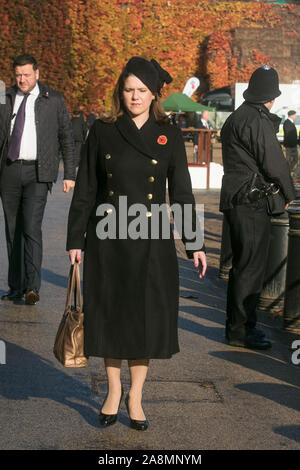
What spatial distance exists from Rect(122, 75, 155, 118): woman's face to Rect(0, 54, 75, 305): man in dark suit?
123 inches

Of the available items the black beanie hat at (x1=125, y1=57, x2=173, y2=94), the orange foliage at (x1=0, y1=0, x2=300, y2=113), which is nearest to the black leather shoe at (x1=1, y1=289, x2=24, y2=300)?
the black beanie hat at (x1=125, y1=57, x2=173, y2=94)

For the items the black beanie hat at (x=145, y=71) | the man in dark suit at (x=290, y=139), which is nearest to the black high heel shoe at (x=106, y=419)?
the black beanie hat at (x=145, y=71)

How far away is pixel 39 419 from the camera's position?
4.80 metres

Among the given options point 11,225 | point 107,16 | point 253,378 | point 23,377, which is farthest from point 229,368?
point 107,16

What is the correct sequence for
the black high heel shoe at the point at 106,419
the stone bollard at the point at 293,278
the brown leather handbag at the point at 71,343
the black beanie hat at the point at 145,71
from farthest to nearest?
the stone bollard at the point at 293,278 → the black high heel shoe at the point at 106,419 → the brown leather handbag at the point at 71,343 → the black beanie hat at the point at 145,71

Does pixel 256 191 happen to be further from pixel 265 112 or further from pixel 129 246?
pixel 129 246

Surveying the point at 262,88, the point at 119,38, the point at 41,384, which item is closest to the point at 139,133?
the point at 41,384

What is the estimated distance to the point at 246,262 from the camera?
6707 mm

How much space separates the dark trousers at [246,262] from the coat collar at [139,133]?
2093mm

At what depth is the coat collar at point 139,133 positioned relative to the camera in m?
4.55

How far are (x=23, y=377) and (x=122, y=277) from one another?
1.33 metres

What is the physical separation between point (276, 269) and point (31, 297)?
6.99 feet

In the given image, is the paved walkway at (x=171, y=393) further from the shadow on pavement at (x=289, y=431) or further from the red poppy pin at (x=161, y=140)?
the red poppy pin at (x=161, y=140)
